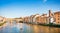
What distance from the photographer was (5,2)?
2.71 meters

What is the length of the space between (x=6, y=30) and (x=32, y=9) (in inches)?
29.1

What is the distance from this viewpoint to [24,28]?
8.67ft

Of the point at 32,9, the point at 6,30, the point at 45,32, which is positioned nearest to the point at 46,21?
the point at 45,32

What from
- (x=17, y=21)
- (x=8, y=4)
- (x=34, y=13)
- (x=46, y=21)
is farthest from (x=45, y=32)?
(x=8, y=4)

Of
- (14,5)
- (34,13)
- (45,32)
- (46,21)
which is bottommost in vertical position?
(45,32)

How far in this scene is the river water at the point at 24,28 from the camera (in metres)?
2.62

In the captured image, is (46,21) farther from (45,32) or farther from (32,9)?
(32,9)

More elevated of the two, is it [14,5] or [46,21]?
[14,5]

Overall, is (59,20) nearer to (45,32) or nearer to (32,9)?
(45,32)

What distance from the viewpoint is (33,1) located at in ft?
8.92

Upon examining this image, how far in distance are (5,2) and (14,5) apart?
211 mm

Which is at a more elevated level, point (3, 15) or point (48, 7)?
point (48, 7)

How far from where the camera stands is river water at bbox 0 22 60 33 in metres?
2.62

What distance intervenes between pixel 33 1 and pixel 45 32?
2.43ft
